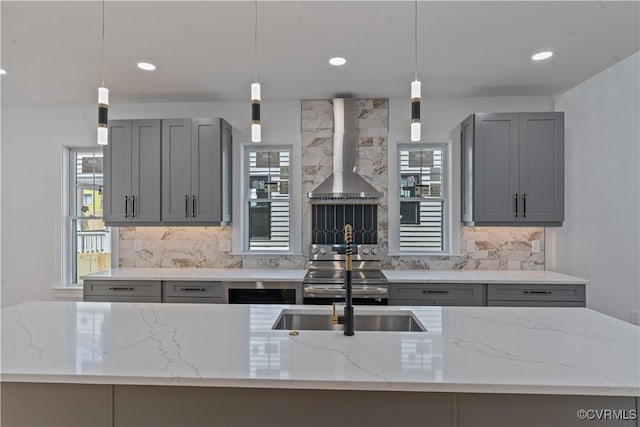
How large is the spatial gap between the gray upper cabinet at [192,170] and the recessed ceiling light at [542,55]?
2922 mm

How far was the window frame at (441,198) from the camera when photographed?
149 inches

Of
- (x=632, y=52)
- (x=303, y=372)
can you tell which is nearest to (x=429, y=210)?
(x=632, y=52)

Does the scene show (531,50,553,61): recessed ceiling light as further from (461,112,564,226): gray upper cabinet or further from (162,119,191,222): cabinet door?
(162,119,191,222): cabinet door

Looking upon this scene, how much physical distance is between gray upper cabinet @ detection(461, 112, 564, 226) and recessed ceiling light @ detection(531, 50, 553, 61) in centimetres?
58

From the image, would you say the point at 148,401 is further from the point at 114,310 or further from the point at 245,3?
the point at 245,3

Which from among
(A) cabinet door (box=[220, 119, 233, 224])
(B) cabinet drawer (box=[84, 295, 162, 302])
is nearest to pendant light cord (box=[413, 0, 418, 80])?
(A) cabinet door (box=[220, 119, 233, 224])

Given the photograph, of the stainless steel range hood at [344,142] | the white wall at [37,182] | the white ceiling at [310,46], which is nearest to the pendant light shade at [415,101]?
the white ceiling at [310,46]

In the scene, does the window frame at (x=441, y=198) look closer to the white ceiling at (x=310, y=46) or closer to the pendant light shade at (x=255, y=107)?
the white ceiling at (x=310, y=46)

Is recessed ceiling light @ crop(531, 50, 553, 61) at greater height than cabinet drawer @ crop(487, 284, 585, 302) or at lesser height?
greater

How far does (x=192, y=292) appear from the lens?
10.7 ft

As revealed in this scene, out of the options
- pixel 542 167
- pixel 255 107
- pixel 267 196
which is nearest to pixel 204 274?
pixel 267 196

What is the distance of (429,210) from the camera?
3891mm

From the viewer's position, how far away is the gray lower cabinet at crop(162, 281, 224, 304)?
3.24 metres

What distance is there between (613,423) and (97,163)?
16.0 ft
